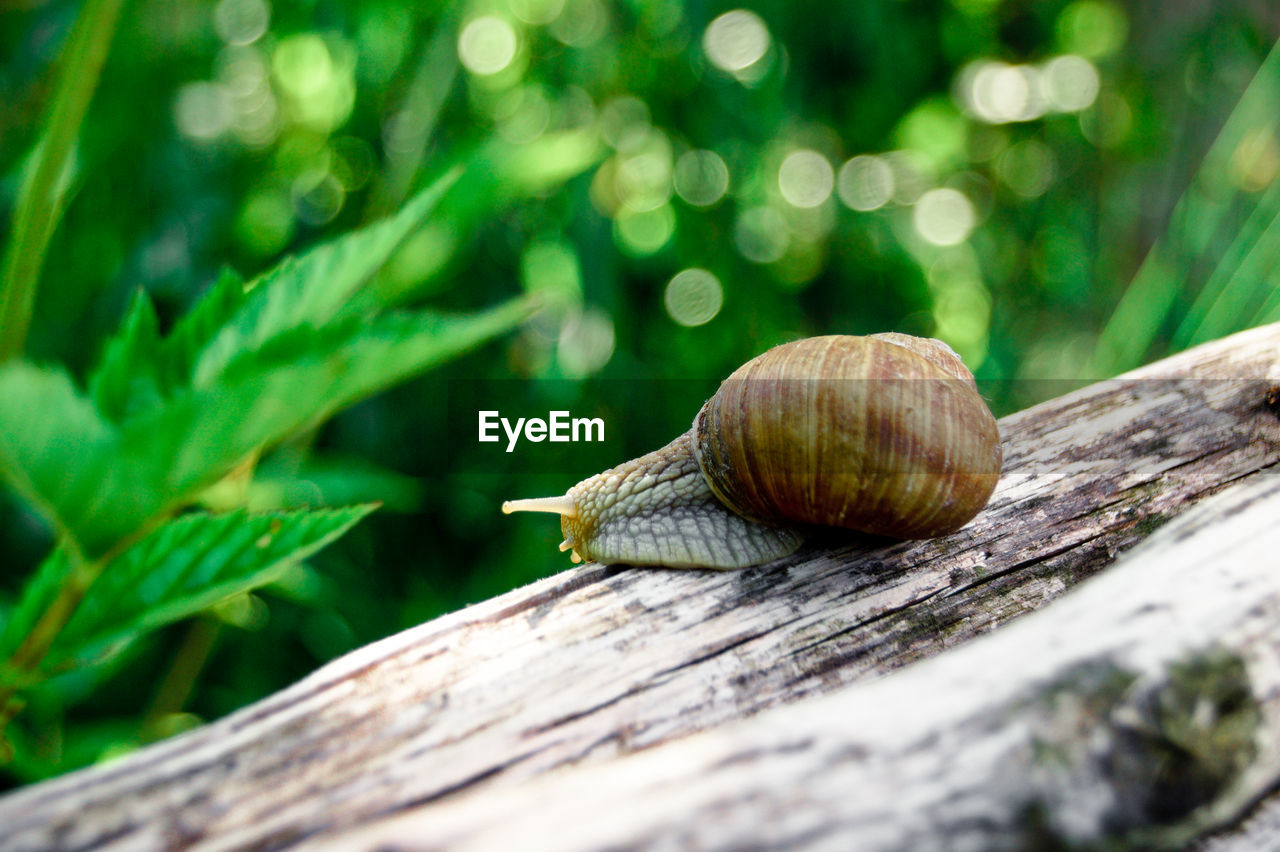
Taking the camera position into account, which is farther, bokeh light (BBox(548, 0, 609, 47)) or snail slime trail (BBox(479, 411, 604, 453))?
snail slime trail (BBox(479, 411, 604, 453))

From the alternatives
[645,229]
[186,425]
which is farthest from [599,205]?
[186,425]

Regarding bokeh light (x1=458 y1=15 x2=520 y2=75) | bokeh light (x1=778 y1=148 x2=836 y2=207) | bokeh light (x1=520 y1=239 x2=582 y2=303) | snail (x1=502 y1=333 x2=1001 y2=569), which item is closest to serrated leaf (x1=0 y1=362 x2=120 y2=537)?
snail (x1=502 y1=333 x2=1001 y2=569)

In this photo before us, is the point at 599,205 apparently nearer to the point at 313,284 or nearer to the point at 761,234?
the point at 761,234

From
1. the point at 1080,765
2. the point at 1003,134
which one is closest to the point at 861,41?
the point at 1003,134

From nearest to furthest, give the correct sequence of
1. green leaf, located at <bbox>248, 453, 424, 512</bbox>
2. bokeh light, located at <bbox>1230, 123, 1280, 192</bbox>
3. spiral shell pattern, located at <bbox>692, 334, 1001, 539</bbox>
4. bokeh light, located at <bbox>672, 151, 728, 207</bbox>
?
spiral shell pattern, located at <bbox>692, 334, 1001, 539</bbox> → green leaf, located at <bbox>248, 453, 424, 512</bbox> → bokeh light, located at <bbox>1230, 123, 1280, 192</bbox> → bokeh light, located at <bbox>672, 151, 728, 207</bbox>

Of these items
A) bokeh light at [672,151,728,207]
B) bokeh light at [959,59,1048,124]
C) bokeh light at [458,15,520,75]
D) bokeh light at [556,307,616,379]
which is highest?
bokeh light at [458,15,520,75]

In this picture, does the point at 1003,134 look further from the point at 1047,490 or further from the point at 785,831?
the point at 785,831

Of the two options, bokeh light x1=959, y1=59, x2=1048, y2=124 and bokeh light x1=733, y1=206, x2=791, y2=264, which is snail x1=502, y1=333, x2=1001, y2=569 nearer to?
bokeh light x1=733, y1=206, x2=791, y2=264
